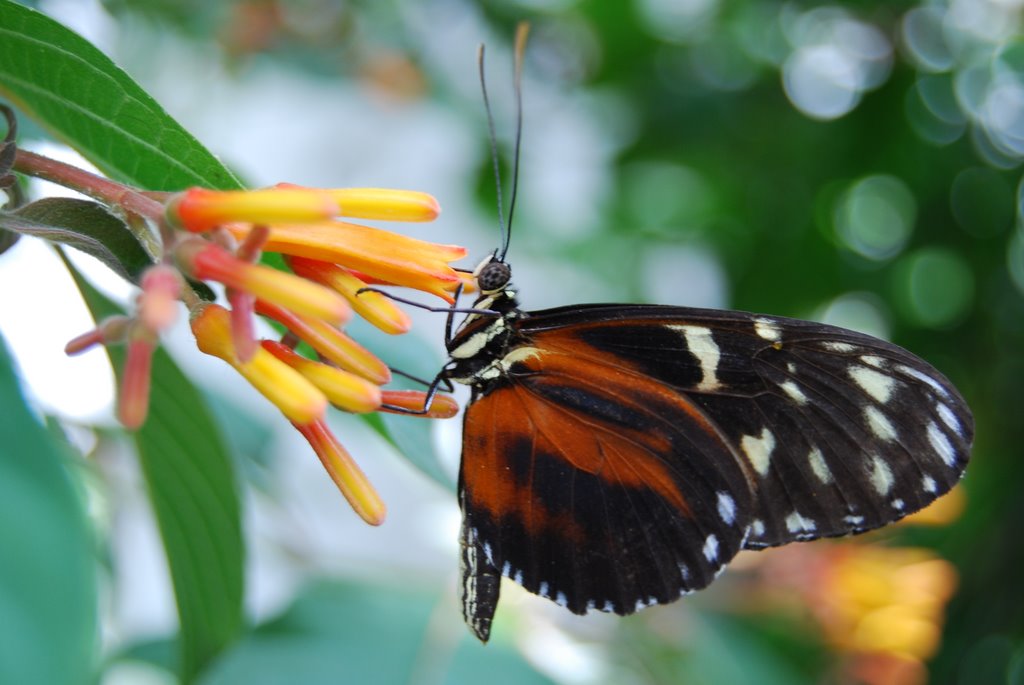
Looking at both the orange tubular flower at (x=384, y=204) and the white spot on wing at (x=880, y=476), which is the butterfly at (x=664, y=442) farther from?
the orange tubular flower at (x=384, y=204)

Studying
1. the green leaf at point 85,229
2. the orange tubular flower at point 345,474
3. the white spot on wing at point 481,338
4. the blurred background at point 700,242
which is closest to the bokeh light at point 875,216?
the blurred background at point 700,242

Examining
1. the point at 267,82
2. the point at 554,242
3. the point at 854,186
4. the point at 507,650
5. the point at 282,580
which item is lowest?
the point at 282,580

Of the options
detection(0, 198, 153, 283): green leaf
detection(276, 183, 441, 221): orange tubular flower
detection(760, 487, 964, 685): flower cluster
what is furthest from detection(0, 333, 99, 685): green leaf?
detection(760, 487, 964, 685): flower cluster

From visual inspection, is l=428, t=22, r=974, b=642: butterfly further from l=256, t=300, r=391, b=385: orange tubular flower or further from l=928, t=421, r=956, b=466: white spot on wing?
l=256, t=300, r=391, b=385: orange tubular flower

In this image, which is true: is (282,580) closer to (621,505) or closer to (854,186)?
(854,186)

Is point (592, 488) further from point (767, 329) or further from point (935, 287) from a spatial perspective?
point (935, 287)

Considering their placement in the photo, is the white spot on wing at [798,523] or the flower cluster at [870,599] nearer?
Result: the white spot on wing at [798,523]

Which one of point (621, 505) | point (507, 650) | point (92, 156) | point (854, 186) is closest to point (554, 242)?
point (854, 186)
